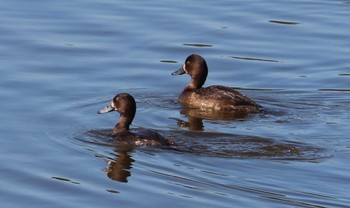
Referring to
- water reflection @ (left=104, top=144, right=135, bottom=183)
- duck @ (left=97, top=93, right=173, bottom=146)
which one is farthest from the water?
duck @ (left=97, top=93, right=173, bottom=146)

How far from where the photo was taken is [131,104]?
15.4 meters

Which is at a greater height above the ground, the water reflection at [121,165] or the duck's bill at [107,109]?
the duck's bill at [107,109]

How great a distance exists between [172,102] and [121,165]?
12.2 feet

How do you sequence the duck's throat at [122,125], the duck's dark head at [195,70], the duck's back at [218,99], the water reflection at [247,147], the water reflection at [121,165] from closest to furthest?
the water reflection at [121,165], the water reflection at [247,147], the duck's throat at [122,125], the duck's back at [218,99], the duck's dark head at [195,70]

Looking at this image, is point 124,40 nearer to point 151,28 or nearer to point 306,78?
point 151,28

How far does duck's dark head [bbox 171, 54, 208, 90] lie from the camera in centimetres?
1820

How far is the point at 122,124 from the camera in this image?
15250mm

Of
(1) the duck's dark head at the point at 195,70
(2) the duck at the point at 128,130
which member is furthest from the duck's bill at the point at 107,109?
(1) the duck's dark head at the point at 195,70

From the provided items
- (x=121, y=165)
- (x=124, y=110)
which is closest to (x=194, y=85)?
(x=124, y=110)

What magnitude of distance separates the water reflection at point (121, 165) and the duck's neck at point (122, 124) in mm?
457

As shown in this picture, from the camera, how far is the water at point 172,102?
1280 cm

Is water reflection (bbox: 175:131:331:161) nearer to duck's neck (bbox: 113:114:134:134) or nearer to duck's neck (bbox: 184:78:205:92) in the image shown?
duck's neck (bbox: 113:114:134:134)

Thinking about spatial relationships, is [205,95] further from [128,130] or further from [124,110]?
[128,130]

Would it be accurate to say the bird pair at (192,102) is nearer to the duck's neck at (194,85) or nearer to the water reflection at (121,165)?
the duck's neck at (194,85)
